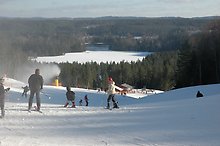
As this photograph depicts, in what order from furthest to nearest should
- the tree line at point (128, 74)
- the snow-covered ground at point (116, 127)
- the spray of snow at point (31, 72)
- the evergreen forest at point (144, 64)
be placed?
the spray of snow at point (31, 72) → the tree line at point (128, 74) → the evergreen forest at point (144, 64) → the snow-covered ground at point (116, 127)

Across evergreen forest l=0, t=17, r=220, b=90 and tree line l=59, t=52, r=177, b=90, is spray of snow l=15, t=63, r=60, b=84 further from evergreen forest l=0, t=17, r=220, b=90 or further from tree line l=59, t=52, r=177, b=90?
tree line l=59, t=52, r=177, b=90

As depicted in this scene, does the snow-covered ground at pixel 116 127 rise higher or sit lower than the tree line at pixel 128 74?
lower

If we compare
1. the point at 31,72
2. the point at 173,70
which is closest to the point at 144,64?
the point at 173,70

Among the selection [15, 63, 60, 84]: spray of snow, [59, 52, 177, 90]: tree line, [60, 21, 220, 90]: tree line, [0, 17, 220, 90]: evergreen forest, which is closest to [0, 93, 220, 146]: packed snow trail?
[60, 21, 220, 90]: tree line

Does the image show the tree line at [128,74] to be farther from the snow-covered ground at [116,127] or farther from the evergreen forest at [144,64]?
the snow-covered ground at [116,127]

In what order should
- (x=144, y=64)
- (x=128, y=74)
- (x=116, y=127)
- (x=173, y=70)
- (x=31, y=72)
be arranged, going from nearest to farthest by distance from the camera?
(x=116, y=127) → (x=173, y=70) → (x=128, y=74) → (x=31, y=72) → (x=144, y=64)

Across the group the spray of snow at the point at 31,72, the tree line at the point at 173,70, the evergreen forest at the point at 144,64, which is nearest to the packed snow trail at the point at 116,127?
the tree line at the point at 173,70

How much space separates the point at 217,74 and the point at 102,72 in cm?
6587

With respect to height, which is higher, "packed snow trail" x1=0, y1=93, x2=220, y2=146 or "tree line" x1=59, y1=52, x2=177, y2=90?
→ "tree line" x1=59, y1=52, x2=177, y2=90

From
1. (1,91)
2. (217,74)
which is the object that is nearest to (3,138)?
(1,91)

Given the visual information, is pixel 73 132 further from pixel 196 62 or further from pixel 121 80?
pixel 121 80

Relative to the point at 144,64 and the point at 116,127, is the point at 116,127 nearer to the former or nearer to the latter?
the point at 116,127

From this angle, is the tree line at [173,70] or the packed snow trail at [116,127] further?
the tree line at [173,70]

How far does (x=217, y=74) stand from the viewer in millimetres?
63125
